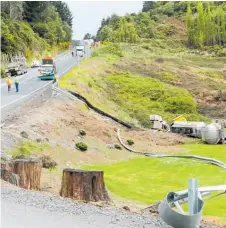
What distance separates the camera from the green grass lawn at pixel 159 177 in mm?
23359

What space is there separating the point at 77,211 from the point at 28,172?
4930mm

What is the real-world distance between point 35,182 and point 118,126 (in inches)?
946

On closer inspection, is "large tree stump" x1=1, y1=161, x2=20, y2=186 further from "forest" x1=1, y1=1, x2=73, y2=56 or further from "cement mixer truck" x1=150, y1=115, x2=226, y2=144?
"forest" x1=1, y1=1, x2=73, y2=56

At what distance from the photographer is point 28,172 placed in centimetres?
1934

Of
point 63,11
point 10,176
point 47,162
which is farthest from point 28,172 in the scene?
point 63,11

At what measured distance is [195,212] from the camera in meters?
13.9

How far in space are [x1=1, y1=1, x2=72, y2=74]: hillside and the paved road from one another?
5797 cm

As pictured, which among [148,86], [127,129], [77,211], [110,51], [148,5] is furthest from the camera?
[148,5]

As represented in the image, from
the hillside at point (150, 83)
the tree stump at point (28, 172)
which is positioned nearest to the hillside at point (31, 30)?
the hillside at point (150, 83)

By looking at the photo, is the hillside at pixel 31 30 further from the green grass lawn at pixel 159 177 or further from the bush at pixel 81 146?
the green grass lawn at pixel 159 177

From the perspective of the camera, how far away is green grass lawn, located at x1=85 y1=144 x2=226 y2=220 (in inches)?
920

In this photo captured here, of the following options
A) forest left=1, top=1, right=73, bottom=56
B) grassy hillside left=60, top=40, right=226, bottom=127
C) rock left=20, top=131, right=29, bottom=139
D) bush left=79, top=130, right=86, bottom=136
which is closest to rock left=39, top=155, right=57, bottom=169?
rock left=20, top=131, right=29, bottom=139

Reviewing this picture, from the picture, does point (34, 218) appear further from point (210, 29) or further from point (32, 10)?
point (210, 29)

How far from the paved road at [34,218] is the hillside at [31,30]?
190ft
